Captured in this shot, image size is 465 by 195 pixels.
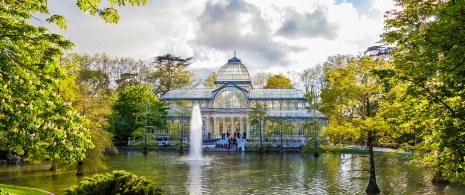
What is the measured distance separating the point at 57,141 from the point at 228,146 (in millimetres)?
37204

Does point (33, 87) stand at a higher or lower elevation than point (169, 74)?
lower

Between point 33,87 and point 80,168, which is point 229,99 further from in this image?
point 33,87

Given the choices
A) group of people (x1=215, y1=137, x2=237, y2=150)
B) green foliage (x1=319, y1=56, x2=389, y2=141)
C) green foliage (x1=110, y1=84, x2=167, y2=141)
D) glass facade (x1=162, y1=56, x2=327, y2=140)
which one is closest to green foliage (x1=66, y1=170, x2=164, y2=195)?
green foliage (x1=319, y1=56, x2=389, y2=141)

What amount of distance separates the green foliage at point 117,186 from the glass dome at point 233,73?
163ft

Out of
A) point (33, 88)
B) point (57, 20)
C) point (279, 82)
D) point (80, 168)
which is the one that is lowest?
point (80, 168)

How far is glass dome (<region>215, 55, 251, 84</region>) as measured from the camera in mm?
60312

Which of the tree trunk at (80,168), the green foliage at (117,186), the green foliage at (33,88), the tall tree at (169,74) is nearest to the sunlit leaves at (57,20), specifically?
the green foliage at (33,88)

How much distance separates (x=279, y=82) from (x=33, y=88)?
6382 centimetres

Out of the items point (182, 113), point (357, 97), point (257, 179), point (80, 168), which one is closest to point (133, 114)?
point (182, 113)

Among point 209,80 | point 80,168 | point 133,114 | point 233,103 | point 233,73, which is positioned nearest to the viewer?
point 80,168

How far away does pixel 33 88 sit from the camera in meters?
7.67

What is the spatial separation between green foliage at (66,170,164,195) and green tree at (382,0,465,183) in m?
6.91

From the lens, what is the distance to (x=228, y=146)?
44.7 meters

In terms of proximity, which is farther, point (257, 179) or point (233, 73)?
point (233, 73)
